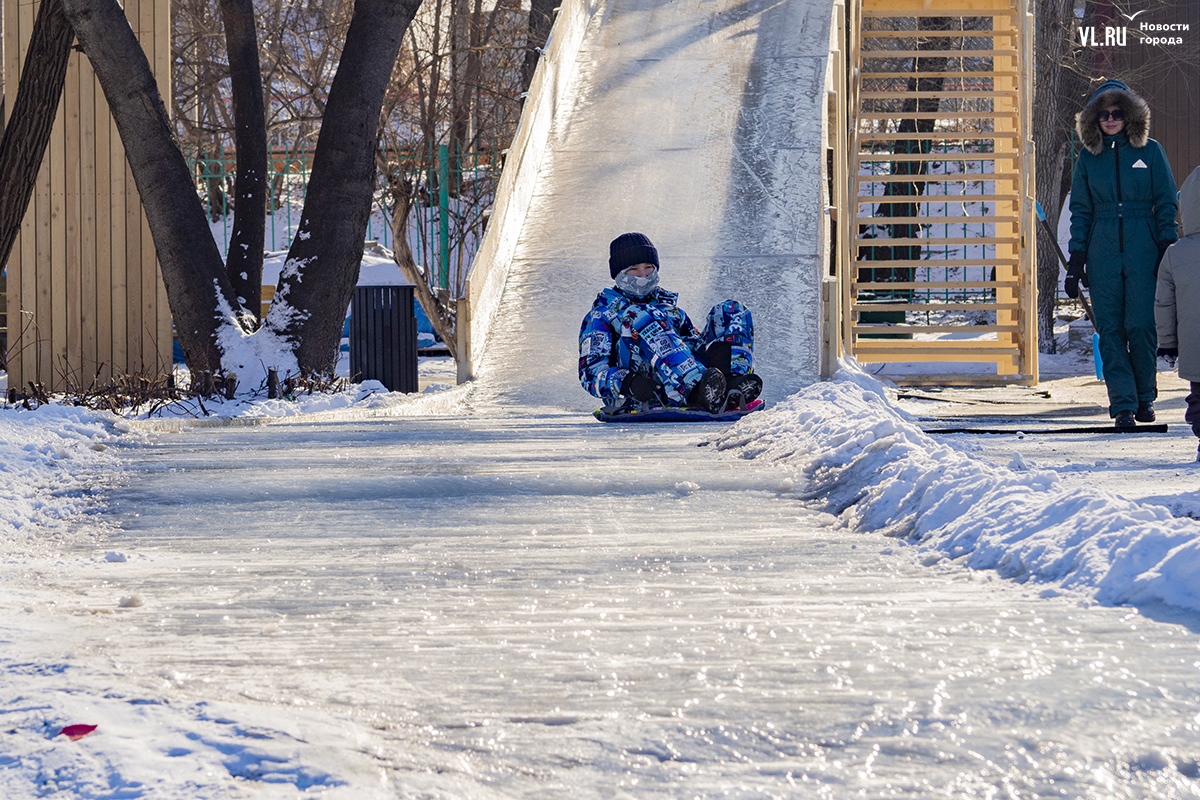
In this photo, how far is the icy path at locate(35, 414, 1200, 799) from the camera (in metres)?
1.78

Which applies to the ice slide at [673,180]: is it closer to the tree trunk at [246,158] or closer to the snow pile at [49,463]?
the tree trunk at [246,158]

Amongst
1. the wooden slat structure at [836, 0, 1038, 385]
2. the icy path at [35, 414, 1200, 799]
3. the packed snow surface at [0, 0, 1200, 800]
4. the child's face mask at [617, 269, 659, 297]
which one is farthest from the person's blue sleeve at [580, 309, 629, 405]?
the wooden slat structure at [836, 0, 1038, 385]

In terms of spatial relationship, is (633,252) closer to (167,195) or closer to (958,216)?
(167,195)

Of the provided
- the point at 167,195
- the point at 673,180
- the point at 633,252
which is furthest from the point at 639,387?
the point at 673,180

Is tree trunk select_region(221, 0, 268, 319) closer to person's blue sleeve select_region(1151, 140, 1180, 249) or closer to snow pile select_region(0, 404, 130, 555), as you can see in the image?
snow pile select_region(0, 404, 130, 555)

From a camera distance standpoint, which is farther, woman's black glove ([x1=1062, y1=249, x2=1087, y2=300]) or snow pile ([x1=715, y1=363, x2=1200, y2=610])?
woman's black glove ([x1=1062, y1=249, x2=1087, y2=300])

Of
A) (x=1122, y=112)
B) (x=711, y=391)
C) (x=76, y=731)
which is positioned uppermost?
(x=1122, y=112)

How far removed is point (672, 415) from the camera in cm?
616

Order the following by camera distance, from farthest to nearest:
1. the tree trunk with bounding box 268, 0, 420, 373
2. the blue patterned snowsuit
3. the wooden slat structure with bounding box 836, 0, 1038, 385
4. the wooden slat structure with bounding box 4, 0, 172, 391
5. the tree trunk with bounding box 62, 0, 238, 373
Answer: the wooden slat structure with bounding box 836, 0, 1038, 385
the wooden slat structure with bounding box 4, 0, 172, 391
the tree trunk with bounding box 268, 0, 420, 373
the tree trunk with bounding box 62, 0, 238, 373
the blue patterned snowsuit

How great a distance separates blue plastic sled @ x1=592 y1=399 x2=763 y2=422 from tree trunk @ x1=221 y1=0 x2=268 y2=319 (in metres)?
3.25

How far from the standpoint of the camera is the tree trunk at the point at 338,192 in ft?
26.5

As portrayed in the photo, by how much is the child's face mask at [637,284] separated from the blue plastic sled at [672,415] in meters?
0.58

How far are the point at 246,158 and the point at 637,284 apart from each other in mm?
3457

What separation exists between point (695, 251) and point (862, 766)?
788 cm
